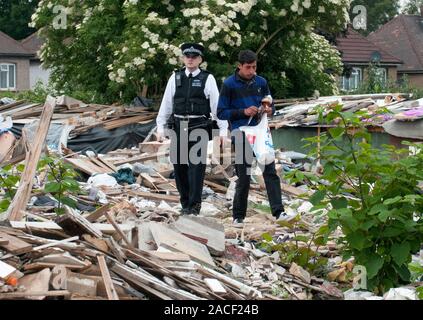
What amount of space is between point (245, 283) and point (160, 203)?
14.0 feet

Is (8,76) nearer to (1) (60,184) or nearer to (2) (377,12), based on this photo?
(2) (377,12)

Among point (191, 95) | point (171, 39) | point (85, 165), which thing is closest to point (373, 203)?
point (191, 95)

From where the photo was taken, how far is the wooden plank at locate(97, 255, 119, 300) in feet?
21.0

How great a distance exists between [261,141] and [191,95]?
946 mm

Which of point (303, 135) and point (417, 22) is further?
point (417, 22)

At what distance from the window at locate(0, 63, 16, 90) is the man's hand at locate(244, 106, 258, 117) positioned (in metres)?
44.1

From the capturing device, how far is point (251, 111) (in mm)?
9984

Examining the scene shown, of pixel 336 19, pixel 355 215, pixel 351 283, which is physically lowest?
pixel 351 283

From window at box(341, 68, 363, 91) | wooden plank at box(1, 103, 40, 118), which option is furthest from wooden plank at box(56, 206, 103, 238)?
window at box(341, 68, 363, 91)

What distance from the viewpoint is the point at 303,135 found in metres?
19.6

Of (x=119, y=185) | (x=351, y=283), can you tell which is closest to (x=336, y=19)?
(x=119, y=185)

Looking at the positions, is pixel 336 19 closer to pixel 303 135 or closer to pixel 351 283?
pixel 303 135

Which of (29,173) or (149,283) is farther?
(29,173)
